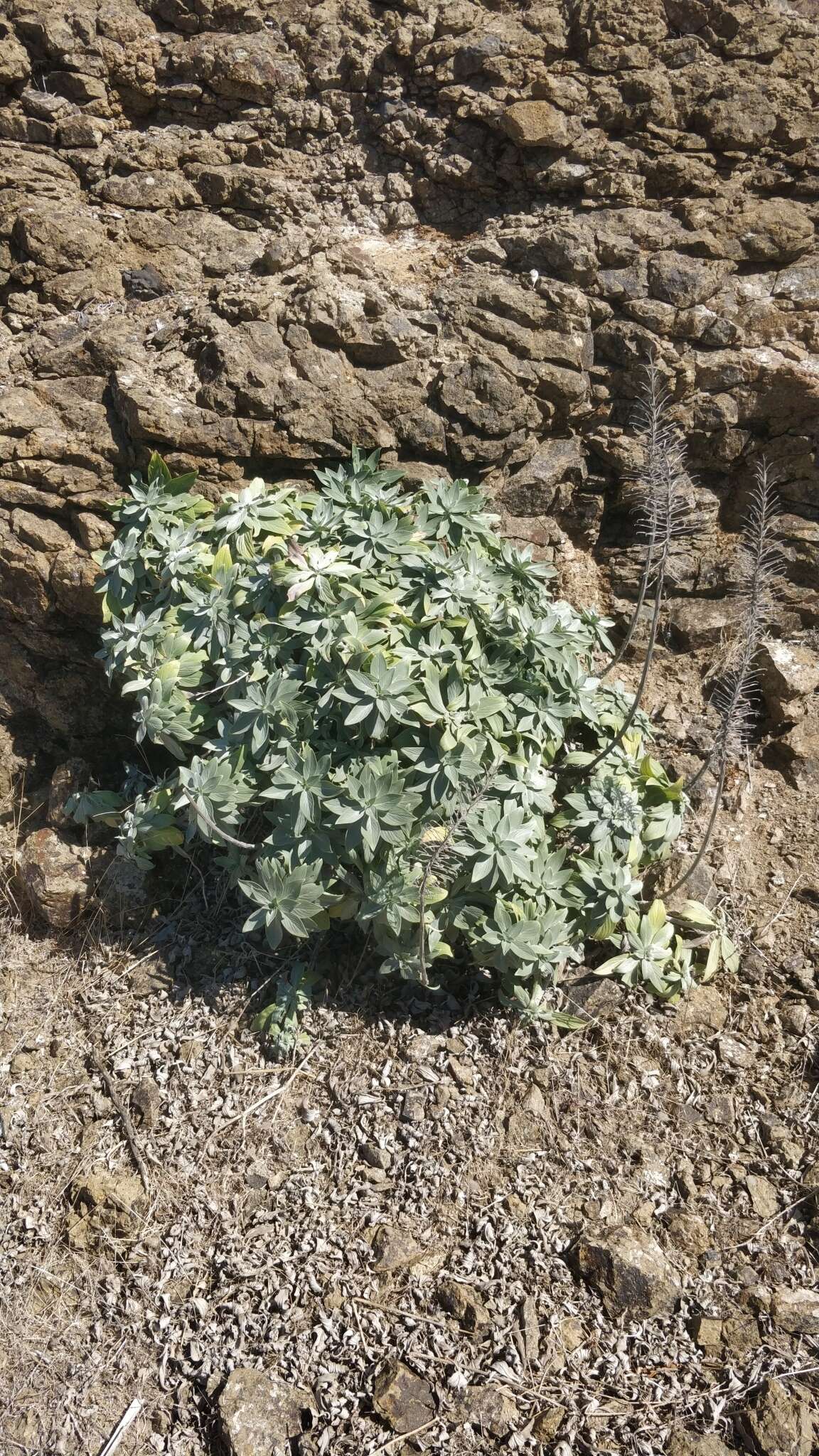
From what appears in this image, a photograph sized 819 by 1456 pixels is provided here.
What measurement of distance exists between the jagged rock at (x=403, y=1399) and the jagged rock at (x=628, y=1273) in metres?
0.43

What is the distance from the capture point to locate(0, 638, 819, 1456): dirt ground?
224cm

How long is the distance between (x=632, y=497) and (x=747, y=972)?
1611 mm

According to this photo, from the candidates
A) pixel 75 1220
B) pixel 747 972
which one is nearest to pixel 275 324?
pixel 747 972

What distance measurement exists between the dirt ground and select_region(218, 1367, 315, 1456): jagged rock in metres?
0.03

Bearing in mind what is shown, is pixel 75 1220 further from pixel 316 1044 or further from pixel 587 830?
pixel 587 830

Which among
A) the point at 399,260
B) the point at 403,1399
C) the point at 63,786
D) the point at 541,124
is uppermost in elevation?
the point at 541,124

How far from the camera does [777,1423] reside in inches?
82.4

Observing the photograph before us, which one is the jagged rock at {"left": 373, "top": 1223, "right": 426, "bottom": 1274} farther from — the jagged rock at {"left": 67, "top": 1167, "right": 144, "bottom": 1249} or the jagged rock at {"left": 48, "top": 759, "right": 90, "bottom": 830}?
the jagged rock at {"left": 48, "top": 759, "right": 90, "bottom": 830}

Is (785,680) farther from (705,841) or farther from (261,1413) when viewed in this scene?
(261,1413)

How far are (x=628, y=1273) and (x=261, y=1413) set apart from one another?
2.77ft

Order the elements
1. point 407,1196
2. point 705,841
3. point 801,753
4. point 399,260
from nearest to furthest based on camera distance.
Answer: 1. point 407,1196
2. point 705,841
3. point 801,753
4. point 399,260

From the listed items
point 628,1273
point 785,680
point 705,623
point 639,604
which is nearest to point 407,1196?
point 628,1273

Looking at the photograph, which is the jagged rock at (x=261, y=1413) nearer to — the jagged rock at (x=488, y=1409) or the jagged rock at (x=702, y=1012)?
the jagged rock at (x=488, y=1409)

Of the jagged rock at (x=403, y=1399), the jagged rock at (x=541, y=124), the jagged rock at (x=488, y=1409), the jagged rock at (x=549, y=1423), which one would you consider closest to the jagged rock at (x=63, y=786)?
the jagged rock at (x=403, y=1399)
